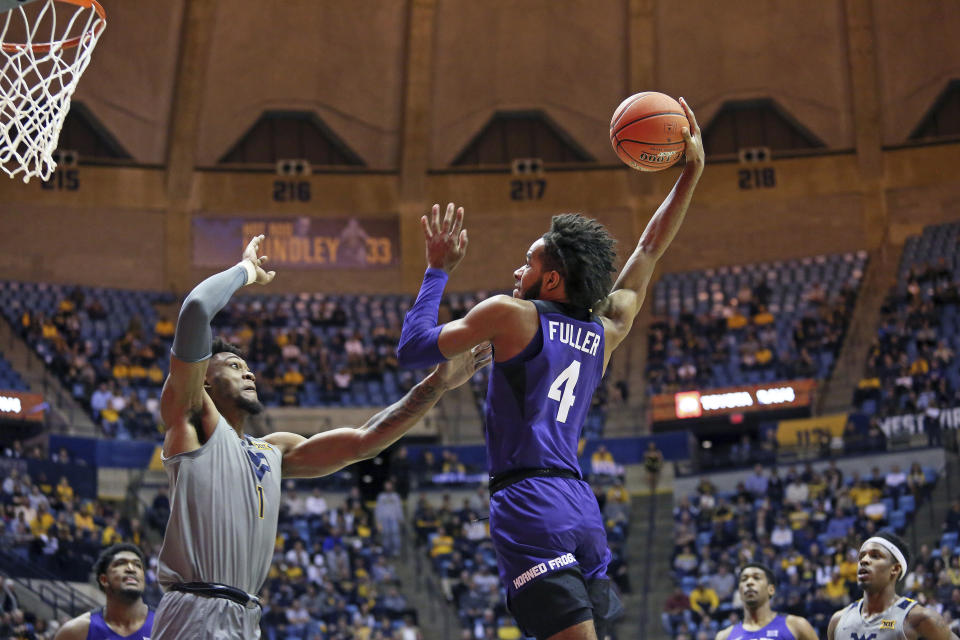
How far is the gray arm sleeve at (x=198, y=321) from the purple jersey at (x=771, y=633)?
5.46 metres

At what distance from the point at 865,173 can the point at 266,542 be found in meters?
27.5

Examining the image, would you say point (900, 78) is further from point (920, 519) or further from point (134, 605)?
point (134, 605)

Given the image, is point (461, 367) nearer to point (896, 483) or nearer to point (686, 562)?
point (686, 562)

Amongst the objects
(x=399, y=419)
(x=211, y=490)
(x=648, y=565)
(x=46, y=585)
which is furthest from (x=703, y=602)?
(x=211, y=490)

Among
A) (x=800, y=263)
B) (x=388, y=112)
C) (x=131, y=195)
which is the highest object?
(x=388, y=112)

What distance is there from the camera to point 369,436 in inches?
222

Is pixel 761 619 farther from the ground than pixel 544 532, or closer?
closer

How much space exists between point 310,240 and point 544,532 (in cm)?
2689

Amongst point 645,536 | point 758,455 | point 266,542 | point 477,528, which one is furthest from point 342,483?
point 266,542

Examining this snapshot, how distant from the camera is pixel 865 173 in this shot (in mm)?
29984

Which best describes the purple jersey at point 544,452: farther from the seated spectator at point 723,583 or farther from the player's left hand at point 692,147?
the seated spectator at point 723,583

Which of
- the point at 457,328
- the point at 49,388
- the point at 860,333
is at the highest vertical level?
the point at 860,333

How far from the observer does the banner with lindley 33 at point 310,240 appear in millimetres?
30422

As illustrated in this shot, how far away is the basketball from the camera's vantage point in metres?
6.12
